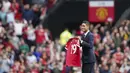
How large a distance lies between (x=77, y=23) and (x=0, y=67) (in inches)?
256

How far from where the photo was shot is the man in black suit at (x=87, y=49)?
19.3 metres

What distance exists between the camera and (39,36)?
29562 millimetres

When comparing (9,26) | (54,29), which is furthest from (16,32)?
(54,29)

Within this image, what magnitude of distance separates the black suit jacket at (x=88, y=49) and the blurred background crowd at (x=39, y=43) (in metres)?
4.90

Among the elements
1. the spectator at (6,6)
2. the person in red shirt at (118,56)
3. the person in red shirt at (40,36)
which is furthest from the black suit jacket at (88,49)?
the spectator at (6,6)

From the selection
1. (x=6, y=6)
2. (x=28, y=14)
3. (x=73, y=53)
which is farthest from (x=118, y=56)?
(x=73, y=53)

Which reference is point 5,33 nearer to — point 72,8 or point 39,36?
point 39,36

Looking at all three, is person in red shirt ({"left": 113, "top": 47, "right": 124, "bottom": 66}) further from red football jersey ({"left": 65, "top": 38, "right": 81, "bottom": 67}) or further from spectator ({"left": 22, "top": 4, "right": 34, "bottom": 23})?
red football jersey ({"left": 65, "top": 38, "right": 81, "bottom": 67})

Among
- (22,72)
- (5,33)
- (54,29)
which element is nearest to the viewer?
(22,72)

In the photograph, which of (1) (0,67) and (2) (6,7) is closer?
(1) (0,67)

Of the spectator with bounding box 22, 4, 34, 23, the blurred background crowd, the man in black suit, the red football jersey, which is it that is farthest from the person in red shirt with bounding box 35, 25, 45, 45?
the man in black suit

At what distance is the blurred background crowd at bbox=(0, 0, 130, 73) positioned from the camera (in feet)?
87.6

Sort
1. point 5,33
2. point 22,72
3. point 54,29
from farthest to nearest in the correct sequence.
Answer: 1. point 54,29
2. point 5,33
3. point 22,72

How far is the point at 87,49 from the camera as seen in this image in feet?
64.0
